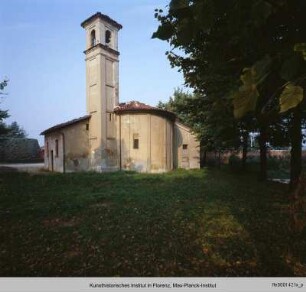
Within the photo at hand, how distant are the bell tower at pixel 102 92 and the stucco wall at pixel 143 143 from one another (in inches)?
26.1

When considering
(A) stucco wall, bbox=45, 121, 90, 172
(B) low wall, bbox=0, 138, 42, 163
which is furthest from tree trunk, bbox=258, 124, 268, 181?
(B) low wall, bbox=0, 138, 42, 163

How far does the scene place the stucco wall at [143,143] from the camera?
18453 mm

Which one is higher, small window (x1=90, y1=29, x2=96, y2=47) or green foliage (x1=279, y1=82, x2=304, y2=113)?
small window (x1=90, y1=29, x2=96, y2=47)

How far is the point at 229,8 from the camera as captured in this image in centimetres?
141

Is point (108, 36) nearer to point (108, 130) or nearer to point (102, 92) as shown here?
point (102, 92)

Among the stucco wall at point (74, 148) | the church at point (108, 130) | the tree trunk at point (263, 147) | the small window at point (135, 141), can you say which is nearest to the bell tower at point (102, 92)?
the church at point (108, 130)

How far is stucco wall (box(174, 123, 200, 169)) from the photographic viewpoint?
71.4 ft

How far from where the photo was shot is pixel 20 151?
26.9 meters

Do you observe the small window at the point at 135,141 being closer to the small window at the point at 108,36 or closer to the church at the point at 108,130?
the church at the point at 108,130

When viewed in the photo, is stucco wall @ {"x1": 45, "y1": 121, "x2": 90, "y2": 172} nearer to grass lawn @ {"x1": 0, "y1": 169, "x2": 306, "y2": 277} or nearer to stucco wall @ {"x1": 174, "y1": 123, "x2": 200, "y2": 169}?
stucco wall @ {"x1": 174, "y1": 123, "x2": 200, "y2": 169}

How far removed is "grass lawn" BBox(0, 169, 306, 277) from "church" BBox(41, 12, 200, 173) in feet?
32.4

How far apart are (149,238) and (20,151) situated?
2529cm

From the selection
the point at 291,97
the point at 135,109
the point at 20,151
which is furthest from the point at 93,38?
the point at 291,97
